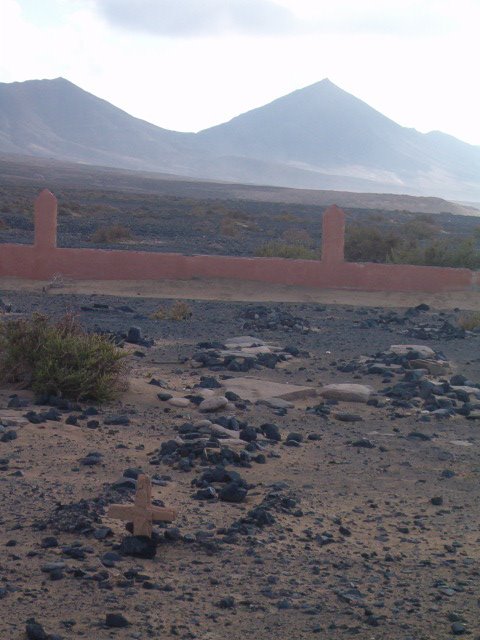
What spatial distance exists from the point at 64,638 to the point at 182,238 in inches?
1549

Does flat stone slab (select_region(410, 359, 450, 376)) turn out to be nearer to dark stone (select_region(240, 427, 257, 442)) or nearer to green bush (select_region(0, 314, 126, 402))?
green bush (select_region(0, 314, 126, 402))

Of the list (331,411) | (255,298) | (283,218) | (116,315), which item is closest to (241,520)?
(331,411)

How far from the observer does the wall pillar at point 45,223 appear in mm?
25000

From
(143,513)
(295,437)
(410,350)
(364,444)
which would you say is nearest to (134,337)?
(410,350)

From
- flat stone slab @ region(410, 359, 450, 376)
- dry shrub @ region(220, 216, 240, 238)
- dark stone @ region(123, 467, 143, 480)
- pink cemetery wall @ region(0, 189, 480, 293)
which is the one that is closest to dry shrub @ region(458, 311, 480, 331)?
pink cemetery wall @ region(0, 189, 480, 293)

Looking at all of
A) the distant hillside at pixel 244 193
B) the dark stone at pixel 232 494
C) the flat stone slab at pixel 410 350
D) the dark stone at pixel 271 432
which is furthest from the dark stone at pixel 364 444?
the distant hillside at pixel 244 193

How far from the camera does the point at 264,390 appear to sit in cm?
1248

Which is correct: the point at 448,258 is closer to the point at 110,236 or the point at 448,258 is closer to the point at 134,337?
the point at 110,236

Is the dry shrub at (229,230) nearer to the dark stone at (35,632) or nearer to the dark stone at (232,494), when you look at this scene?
the dark stone at (232,494)

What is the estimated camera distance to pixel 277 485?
835 centimetres

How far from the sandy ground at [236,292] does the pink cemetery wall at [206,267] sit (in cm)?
28

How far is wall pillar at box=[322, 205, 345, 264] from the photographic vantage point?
2559cm

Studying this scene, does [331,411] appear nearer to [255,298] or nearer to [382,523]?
[382,523]

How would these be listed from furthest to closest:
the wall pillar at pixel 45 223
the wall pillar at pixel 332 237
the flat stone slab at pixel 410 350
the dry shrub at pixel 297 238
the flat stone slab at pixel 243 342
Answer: the dry shrub at pixel 297 238, the wall pillar at pixel 332 237, the wall pillar at pixel 45 223, the flat stone slab at pixel 243 342, the flat stone slab at pixel 410 350
